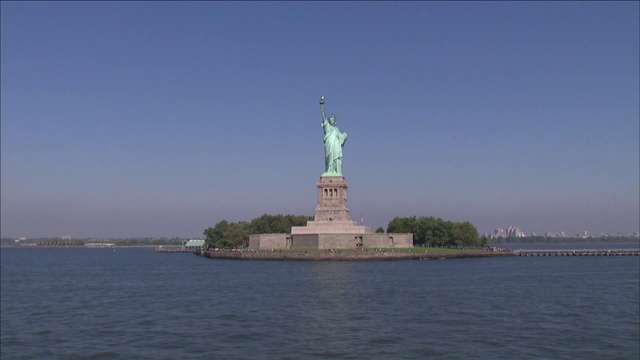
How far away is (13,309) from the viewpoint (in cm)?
3000

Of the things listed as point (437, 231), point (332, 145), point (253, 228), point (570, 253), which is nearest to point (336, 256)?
point (332, 145)

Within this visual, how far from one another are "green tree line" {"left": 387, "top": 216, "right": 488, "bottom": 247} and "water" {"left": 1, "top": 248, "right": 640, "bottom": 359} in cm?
4712

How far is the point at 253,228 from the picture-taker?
9944cm

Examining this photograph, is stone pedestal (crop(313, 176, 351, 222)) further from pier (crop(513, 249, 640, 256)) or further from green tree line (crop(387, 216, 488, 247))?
pier (crop(513, 249, 640, 256))

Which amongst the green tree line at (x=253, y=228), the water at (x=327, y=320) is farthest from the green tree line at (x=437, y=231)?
the water at (x=327, y=320)

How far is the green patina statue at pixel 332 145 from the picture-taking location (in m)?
76.4

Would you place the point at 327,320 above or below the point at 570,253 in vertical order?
below

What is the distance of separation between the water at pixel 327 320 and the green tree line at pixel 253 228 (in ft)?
176

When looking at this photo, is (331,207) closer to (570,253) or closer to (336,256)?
(336,256)

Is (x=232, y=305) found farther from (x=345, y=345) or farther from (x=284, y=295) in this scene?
(x=345, y=345)

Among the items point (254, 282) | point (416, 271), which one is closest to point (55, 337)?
point (254, 282)

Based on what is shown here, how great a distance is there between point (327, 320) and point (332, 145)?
172ft

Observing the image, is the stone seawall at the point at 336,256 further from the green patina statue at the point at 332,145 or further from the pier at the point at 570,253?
the pier at the point at 570,253

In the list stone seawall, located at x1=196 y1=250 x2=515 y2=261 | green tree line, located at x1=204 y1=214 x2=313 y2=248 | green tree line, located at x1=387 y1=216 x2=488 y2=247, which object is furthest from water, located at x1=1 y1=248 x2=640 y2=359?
green tree line, located at x1=204 y1=214 x2=313 y2=248
